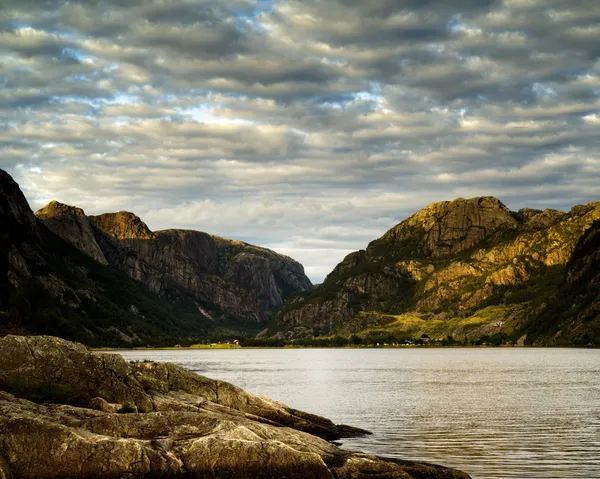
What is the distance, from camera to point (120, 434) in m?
37.1

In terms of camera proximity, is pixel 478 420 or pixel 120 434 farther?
pixel 478 420

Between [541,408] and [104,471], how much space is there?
63978 mm

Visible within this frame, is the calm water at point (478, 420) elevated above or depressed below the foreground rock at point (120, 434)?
below

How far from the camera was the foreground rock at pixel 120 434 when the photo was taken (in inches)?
1321

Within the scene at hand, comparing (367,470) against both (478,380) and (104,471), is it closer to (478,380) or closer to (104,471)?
(104,471)

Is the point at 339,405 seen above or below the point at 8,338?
below

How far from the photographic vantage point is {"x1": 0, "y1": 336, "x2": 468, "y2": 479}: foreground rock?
110 ft

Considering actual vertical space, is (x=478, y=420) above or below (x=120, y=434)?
below

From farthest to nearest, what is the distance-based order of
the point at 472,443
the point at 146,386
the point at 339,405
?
the point at 339,405
the point at 472,443
the point at 146,386

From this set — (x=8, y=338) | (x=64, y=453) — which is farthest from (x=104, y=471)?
(x=8, y=338)

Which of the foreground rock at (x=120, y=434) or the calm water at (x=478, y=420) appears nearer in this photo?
the foreground rock at (x=120, y=434)

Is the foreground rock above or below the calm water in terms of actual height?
above

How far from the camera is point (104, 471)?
3319 centimetres

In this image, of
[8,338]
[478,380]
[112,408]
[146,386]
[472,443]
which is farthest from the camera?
[478,380]
